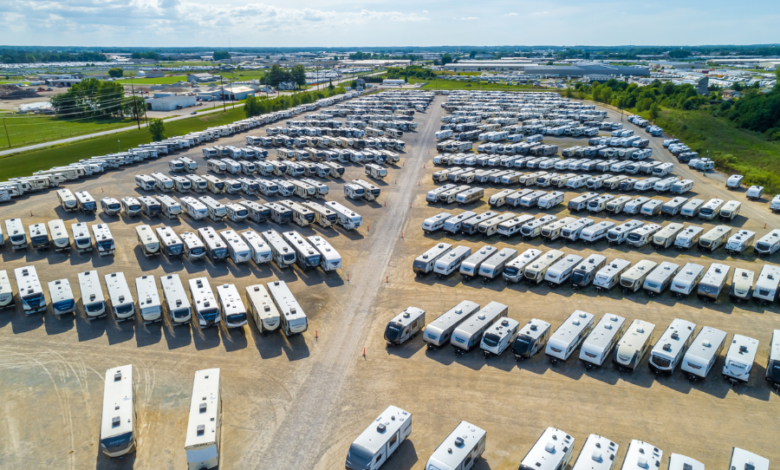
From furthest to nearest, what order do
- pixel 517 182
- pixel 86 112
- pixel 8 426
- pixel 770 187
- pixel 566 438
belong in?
pixel 86 112
pixel 517 182
pixel 770 187
pixel 8 426
pixel 566 438

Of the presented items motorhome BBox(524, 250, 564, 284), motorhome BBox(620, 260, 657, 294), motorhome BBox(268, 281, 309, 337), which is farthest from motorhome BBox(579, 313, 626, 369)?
motorhome BBox(268, 281, 309, 337)

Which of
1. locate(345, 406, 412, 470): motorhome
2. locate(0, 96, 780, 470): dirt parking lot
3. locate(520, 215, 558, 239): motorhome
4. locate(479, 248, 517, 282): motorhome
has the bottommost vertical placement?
locate(0, 96, 780, 470): dirt parking lot

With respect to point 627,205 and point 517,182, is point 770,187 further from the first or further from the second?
point 517,182

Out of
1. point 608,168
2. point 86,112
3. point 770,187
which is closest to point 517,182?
point 608,168

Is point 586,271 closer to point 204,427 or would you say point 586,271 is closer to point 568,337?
point 568,337

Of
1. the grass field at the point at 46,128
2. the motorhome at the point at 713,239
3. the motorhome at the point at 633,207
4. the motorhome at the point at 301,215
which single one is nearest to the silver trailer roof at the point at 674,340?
the motorhome at the point at 713,239

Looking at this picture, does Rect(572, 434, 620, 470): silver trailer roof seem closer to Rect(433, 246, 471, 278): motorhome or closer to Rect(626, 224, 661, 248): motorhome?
Rect(433, 246, 471, 278): motorhome

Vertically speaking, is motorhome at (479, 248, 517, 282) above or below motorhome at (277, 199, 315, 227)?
below
